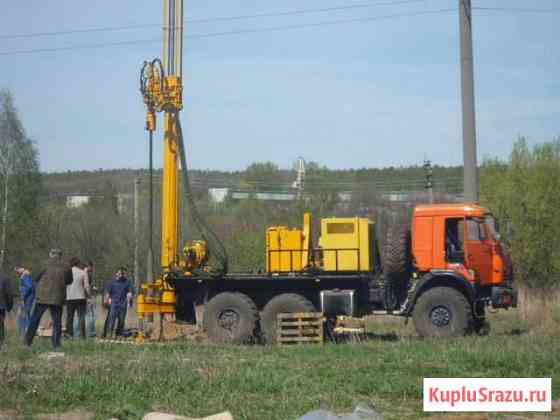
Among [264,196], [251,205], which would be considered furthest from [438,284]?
[264,196]

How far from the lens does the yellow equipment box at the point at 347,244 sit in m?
19.8

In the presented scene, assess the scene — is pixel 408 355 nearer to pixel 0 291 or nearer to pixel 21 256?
pixel 0 291

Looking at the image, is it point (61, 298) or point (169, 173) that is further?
point (169, 173)

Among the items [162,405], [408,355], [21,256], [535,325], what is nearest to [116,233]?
[21,256]

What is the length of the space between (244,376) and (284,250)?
8.49 m

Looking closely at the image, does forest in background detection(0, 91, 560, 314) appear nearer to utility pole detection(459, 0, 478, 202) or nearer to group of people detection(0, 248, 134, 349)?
utility pole detection(459, 0, 478, 202)

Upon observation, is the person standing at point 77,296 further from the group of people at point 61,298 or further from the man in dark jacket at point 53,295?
the man in dark jacket at point 53,295

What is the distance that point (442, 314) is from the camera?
765 inches

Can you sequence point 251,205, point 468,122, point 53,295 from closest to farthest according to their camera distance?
point 53,295 → point 468,122 → point 251,205

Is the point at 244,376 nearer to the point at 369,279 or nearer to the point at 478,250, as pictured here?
the point at 369,279

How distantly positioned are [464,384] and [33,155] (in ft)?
144

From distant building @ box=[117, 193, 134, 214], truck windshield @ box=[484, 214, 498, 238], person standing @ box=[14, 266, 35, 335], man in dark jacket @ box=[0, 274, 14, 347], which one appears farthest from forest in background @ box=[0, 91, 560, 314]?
man in dark jacket @ box=[0, 274, 14, 347]

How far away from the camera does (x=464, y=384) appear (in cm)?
1033

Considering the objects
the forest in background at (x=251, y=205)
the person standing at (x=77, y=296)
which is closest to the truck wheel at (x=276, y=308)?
the person standing at (x=77, y=296)
